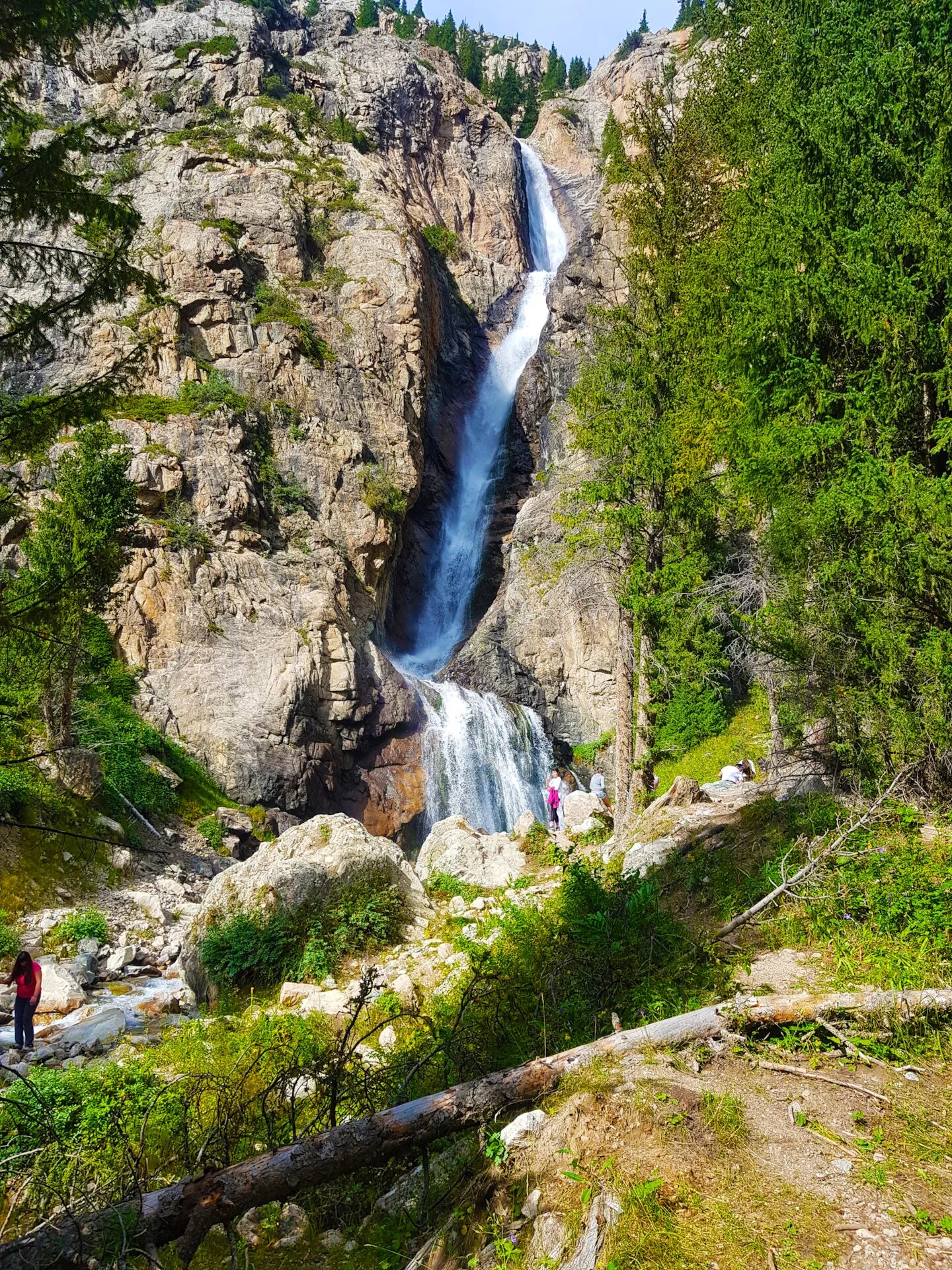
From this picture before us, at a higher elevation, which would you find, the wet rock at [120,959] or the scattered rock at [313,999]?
the scattered rock at [313,999]

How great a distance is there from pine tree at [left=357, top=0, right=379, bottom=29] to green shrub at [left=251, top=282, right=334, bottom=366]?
56662 millimetres

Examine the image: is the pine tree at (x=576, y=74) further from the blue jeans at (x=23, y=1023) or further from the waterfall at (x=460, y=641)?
the blue jeans at (x=23, y=1023)

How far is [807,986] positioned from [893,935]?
0.98 metres

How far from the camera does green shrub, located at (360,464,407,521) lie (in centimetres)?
2964

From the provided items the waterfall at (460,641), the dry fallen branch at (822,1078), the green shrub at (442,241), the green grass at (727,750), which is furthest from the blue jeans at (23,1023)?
the green shrub at (442,241)

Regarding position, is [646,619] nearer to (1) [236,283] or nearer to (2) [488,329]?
(1) [236,283]

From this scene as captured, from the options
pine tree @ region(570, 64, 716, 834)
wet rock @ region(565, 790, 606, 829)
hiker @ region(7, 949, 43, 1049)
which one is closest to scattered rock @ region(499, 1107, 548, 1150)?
hiker @ region(7, 949, 43, 1049)

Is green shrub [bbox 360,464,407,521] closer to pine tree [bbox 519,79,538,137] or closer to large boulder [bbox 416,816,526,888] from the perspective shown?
large boulder [bbox 416,816,526,888]

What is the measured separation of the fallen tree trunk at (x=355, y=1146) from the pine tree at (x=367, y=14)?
89327mm

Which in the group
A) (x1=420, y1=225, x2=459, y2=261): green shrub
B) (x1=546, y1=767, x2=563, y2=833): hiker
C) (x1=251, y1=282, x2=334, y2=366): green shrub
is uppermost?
(x1=420, y1=225, x2=459, y2=261): green shrub

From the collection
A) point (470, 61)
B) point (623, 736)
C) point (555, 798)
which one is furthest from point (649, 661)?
point (470, 61)

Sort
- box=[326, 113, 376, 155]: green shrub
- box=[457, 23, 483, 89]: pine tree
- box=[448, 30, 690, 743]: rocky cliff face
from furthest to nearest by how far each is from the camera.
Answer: box=[457, 23, 483, 89]: pine tree < box=[326, 113, 376, 155]: green shrub < box=[448, 30, 690, 743]: rocky cliff face

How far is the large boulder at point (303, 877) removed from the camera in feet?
32.3

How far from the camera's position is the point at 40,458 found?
22.0 ft
